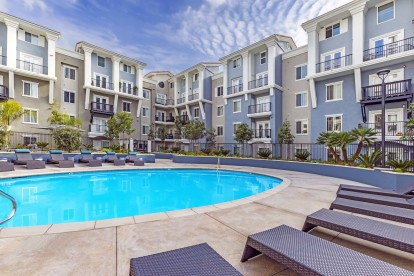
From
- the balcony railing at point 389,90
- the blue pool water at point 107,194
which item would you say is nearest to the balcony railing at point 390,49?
the balcony railing at point 389,90

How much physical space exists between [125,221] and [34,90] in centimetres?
2414

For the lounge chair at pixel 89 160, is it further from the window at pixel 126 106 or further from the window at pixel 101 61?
the window at pixel 101 61

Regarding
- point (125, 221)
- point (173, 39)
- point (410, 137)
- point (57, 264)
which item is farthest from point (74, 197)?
point (173, 39)

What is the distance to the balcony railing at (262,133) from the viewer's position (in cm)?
2199

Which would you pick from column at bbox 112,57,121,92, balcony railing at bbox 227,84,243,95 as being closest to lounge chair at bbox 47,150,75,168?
column at bbox 112,57,121,92

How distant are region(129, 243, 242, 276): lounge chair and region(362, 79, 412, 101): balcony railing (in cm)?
1833

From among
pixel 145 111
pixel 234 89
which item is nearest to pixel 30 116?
pixel 145 111

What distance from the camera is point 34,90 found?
21188mm

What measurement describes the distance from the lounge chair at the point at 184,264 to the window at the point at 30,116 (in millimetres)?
25281

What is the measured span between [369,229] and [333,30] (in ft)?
69.1

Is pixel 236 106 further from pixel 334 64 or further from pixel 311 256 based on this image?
pixel 311 256

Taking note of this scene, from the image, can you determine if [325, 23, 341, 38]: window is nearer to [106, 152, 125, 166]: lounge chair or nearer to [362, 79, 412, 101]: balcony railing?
[362, 79, 412, 101]: balcony railing

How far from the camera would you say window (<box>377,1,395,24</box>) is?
15836 millimetres

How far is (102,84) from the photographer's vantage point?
25578 mm
